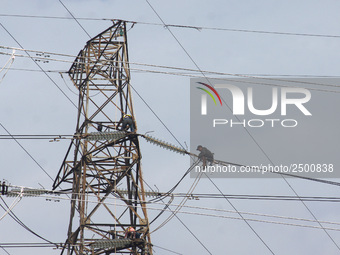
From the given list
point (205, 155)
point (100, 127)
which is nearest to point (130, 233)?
point (205, 155)

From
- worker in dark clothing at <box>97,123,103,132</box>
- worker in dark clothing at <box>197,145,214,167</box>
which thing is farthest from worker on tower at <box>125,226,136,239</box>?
worker in dark clothing at <box>97,123,103,132</box>

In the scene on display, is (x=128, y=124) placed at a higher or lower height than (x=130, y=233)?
higher

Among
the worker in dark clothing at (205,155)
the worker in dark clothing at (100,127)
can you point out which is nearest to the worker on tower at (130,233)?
the worker in dark clothing at (205,155)

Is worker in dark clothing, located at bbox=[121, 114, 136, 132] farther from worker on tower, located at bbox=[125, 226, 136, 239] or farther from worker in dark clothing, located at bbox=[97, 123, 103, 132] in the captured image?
worker on tower, located at bbox=[125, 226, 136, 239]

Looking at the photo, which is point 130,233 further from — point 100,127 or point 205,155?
point 100,127

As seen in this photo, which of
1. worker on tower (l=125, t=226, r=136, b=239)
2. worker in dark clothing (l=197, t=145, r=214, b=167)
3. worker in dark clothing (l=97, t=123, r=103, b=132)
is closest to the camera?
worker on tower (l=125, t=226, r=136, b=239)

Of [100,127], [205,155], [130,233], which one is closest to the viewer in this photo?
[130,233]

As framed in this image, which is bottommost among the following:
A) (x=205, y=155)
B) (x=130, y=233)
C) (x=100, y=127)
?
(x=130, y=233)

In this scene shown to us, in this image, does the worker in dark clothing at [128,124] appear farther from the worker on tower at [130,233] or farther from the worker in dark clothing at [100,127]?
the worker on tower at [130,233]

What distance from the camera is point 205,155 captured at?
69.1 metres

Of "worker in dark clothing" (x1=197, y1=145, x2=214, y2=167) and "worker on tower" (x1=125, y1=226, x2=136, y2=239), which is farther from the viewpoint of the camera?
"worker in dark clothing" (x1=197, y1=145, x2=214, y2=167)

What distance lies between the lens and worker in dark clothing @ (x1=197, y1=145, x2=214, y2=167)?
6900 cm

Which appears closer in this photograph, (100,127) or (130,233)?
(130,233)

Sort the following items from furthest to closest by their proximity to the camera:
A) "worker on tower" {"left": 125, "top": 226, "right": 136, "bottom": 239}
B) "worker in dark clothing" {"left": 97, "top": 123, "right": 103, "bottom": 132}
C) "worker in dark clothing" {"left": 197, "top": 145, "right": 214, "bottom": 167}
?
"worker in dark clothing" {"left": 97, "top": 123, "right": 103, "bottom": 132}
"worker in dark clothing" {"left": 197, "top": 145, "right": 214, "bottom": 167}
"worker on tower" {"left": 125, "top": 226, "right": 136, "bottom": 239}
